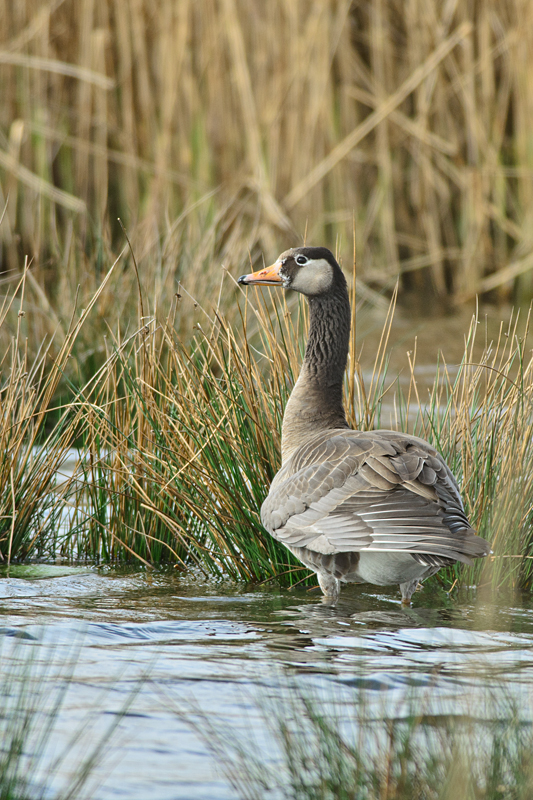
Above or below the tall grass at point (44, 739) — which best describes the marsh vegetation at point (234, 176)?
above

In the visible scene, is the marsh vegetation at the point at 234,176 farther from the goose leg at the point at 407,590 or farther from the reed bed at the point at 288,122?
the goose leg at the point at 407,590

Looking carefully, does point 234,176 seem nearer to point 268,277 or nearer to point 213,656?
point 268,277

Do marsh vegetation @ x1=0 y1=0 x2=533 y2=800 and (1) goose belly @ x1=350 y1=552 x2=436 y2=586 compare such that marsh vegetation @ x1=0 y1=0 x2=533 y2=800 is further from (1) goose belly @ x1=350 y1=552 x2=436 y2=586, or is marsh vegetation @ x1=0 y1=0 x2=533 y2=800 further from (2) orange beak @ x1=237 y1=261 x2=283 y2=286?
(1) goose belly @ x1=350 y1=552 x2=436 y2=586

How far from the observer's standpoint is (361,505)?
171 inches

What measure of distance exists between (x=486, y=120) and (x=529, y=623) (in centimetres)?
898

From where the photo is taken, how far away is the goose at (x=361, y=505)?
4.15 m

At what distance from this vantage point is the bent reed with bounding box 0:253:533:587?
4.98 m

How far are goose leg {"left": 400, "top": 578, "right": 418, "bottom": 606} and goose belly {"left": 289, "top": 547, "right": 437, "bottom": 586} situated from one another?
3.6 inches

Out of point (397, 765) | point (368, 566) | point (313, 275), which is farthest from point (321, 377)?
point (397, 765)

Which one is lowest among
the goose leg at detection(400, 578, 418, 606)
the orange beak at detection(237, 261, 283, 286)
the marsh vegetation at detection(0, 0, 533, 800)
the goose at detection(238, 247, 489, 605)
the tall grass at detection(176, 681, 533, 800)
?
the tall grass at detection(176, 681, 533, 800)

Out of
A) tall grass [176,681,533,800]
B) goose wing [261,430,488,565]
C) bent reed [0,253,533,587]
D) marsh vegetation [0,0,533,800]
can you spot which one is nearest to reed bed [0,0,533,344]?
marsh vegetation [0,0,533,800]

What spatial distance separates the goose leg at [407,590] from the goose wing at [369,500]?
431mm

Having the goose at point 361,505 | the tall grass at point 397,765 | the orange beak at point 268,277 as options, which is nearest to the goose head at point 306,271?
the orange beak at point 268,277

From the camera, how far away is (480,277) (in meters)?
12.9
